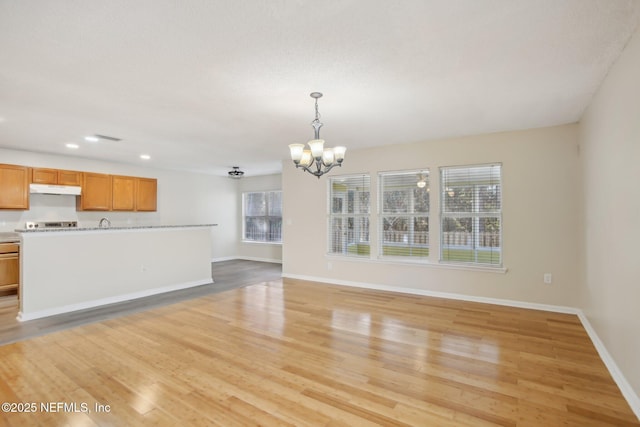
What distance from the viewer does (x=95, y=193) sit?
641 cm

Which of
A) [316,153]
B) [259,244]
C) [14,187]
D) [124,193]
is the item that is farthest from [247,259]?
[316,153]

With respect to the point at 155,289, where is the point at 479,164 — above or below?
above

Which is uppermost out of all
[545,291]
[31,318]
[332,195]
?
[332,195]

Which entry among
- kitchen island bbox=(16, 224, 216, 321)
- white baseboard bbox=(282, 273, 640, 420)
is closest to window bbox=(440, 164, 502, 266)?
white baseboard bbox=(282, 273, 640, 420)

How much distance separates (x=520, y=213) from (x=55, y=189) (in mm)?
7730

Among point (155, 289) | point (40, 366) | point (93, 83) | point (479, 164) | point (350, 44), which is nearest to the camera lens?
point (350, 44)

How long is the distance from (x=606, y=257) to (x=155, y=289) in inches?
232

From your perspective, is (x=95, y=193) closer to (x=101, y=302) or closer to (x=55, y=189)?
(x=55, y=189)

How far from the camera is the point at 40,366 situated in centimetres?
272

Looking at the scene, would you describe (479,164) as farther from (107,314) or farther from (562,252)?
(107,314)

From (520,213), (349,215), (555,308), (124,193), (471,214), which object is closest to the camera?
(555,308)

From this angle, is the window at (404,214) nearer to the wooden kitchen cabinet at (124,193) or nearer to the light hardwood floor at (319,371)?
the light hardwood floor at (319,371)

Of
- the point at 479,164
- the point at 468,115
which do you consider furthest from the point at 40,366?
the point at 479,164

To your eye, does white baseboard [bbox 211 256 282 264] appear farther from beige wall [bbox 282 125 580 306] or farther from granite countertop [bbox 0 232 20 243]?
→ granite countertop [bbox 0 232 20 243]
